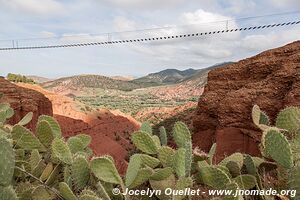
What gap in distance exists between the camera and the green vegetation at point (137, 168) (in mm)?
2699

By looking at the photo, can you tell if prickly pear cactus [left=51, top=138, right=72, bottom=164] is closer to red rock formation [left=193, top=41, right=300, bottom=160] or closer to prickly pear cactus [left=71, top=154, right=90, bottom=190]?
prickly pear cactus [left=71, top=154, right=90, bottom=190]

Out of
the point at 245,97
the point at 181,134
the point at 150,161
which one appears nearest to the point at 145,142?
the point at 150,161

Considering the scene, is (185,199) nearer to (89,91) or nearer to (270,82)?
(270,82)

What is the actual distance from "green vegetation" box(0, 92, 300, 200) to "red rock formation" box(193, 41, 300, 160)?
12.3 ft

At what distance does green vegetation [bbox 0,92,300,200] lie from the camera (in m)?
2.70

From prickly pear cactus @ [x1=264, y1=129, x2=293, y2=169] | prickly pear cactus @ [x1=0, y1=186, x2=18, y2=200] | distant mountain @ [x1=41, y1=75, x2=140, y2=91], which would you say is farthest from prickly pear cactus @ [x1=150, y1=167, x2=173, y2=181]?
distant mountain @ [x1=41, y1=75, x2=140, y2=91]

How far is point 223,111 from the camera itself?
374 inches

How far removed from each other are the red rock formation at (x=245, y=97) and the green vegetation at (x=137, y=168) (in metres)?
3.76

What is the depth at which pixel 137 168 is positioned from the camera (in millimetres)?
2941

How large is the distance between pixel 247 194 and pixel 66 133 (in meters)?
19.7

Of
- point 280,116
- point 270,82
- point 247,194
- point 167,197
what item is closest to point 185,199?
point 167,197

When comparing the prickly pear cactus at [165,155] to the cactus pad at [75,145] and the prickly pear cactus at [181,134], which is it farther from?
the cactus pad at [75,145]

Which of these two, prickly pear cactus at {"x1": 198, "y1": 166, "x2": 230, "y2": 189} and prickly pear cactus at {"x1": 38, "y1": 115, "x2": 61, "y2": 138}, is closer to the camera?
prickly pear cactus at {"x1": 198, "y1": 166, "x2": 230, "y2": 189}

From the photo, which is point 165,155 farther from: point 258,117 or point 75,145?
point 258,117
